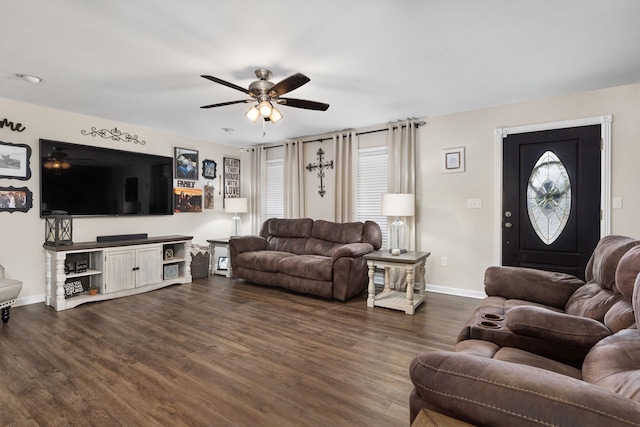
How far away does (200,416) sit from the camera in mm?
1812

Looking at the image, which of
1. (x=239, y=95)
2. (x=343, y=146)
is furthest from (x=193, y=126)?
(x=343, y=146)

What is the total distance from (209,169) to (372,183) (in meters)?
3.07

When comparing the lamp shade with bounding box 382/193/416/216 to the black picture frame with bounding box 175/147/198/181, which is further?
the black picture frame with bounding box 175/147/198/181

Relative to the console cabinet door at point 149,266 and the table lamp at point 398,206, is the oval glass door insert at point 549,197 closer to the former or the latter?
the table lamp at point 398,206

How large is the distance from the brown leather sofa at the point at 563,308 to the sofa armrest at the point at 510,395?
702 mm

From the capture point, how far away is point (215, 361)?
247 cm

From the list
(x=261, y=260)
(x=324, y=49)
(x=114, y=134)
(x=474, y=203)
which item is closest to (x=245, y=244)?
(x=261, y=260)

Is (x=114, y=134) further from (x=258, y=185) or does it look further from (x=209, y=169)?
(x=258, y=185)

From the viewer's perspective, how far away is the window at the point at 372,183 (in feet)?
16.4

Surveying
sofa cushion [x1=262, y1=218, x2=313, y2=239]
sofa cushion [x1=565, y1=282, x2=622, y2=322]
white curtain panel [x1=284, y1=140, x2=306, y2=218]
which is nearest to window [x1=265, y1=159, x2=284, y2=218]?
white curtain panel [x1=284, y1=140, x2=306, y2=218]

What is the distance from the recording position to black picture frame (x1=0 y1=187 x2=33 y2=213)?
3.76 metres

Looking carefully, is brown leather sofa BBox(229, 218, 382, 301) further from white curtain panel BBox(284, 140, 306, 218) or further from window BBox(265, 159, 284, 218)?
window BBox(265, 159, 284, 218)

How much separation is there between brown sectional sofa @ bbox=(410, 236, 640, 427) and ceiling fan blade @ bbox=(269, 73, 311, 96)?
216 cm

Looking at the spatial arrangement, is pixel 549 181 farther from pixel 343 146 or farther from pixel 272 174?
pixel 272 174
